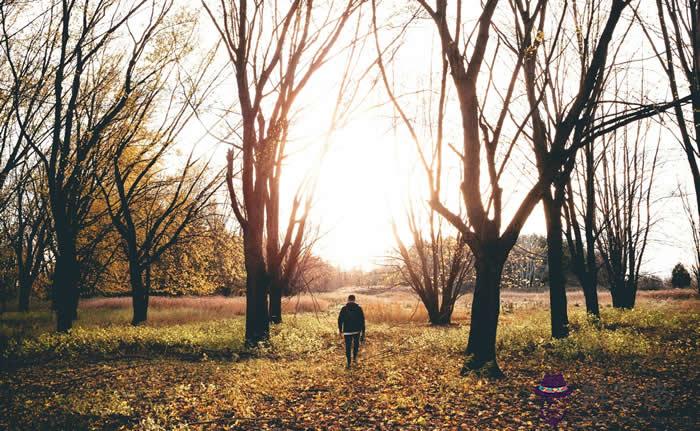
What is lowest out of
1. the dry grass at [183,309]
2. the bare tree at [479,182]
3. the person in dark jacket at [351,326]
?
the dry grass at [183,309]

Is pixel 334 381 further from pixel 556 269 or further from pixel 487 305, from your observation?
pixel 556 269

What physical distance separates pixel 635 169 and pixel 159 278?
72.6 feet

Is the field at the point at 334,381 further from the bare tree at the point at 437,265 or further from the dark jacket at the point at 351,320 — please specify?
the bare tree at the point at 437,265

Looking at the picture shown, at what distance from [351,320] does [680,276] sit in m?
50.1

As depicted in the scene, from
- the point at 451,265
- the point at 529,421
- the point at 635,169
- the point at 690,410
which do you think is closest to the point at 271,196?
the point at 451,265

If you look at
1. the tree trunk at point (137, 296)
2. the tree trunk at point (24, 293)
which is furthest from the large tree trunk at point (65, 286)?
the tree trunk at point (24, 293)

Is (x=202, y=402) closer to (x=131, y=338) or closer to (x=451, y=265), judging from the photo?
(x=131, y=338)

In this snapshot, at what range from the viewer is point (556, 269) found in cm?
1120

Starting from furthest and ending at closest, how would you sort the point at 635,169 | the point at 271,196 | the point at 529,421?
the point at 635,169 < the point at 271,196 < the point at 529,421

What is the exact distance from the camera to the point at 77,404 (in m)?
5.72

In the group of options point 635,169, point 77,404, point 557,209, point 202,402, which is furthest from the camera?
point 635,169

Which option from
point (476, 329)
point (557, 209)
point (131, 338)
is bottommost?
point (131, 338)

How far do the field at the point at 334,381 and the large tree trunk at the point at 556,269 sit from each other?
56cm

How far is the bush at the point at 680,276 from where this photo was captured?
4349 centimetres
